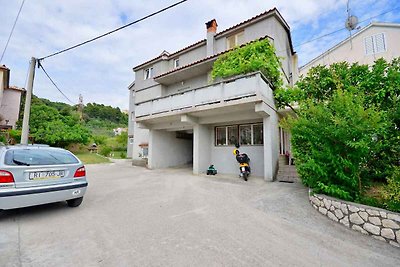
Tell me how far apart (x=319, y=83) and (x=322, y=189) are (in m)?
4.72

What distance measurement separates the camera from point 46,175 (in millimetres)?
3943

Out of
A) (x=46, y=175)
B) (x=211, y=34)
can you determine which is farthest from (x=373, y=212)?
(x=211, y=34)

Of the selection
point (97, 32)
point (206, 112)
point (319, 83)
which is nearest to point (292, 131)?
point (319, 83)

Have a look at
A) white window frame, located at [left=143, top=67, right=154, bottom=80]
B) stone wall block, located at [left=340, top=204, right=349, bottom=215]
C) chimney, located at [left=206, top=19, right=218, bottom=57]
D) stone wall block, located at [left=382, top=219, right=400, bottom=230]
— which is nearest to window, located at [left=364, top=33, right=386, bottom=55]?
chimney, located at [left=206, top=19, right=218, bottom=57]

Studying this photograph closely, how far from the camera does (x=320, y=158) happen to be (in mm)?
4438

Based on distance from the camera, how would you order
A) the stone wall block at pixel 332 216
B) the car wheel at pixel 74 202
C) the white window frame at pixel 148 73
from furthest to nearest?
1. the white window frame at pixel 148 73
2. the car wheel at pixel 74 202
3. the stone wall block at pixel 332 216

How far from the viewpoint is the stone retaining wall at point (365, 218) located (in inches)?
126

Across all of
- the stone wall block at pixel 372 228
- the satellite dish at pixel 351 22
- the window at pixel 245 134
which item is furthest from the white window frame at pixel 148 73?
the stone wall block at pixel 372 228

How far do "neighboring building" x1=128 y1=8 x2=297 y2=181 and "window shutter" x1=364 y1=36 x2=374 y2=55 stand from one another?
18.4ft

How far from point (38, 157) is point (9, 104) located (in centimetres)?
2623

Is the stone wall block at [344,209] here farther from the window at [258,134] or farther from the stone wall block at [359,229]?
the window at [258,134]

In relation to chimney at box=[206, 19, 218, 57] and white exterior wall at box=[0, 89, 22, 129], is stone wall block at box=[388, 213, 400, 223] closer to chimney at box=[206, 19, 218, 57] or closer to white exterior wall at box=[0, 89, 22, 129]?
chimney at box=[206, 19, 218, 57]

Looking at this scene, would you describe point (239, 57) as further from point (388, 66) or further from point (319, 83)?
point (388, 66)

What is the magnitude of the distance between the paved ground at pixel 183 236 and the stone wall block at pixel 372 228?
0.16 meters
